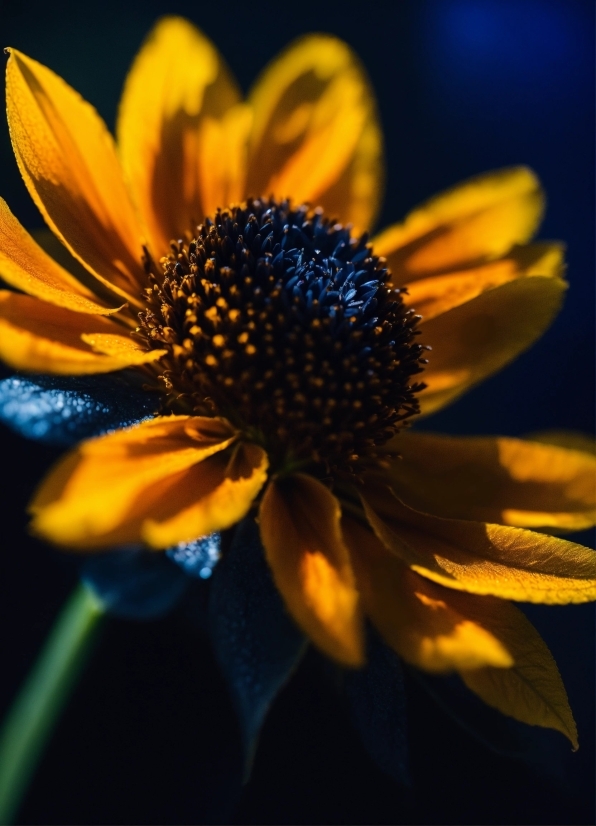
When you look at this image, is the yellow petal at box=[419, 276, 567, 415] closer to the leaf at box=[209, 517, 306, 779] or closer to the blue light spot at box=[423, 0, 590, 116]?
the leaf at box=[209, 517, 306, 779]

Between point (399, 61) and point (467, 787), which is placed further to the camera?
point (399, 61)

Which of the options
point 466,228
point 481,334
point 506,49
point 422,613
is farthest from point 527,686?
point 506,49

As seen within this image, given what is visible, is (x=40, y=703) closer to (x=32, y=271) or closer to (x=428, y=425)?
(x=32, y=271)

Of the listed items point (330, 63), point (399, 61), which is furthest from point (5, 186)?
point (399, 61)

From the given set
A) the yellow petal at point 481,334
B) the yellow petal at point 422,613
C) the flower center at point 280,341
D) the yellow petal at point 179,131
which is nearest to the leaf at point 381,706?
the yellow petal at point 422,613

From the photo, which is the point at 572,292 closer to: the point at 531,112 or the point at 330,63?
the point at 531,112

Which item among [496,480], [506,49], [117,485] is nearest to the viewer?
[117,485]
